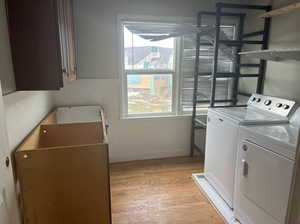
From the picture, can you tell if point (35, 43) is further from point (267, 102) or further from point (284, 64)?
point (284, 64)

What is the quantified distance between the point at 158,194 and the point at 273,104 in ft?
5.03

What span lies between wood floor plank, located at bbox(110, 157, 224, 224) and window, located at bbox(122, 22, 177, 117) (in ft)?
2.50

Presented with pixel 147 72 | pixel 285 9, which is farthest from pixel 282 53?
pixel 147 72

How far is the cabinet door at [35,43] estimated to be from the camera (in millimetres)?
1247

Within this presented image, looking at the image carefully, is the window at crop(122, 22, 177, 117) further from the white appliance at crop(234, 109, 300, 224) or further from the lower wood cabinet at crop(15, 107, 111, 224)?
the lower wood cabinet at crop(15, 107, 111, 224)

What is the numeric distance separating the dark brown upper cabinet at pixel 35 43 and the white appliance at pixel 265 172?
148cm

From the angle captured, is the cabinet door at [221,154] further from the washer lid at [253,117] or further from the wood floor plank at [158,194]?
the wood floor plank at [158,194]

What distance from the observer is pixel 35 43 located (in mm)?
1286

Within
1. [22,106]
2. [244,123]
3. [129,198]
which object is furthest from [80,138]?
[244,123]

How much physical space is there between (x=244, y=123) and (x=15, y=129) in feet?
5.63

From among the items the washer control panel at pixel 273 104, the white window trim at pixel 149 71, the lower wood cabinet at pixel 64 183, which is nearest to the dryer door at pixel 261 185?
the washer control panel at pixel 273 104

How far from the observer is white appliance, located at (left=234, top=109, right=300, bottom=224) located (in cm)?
136

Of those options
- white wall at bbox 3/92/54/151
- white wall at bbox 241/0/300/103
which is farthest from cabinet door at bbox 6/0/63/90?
white wall at bbox 241/0/300/103

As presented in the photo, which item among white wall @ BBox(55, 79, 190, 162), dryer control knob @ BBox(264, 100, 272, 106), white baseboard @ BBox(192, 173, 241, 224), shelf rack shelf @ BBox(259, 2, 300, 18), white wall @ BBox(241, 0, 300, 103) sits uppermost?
shelf rack shelf @ BBox(259, 2, 300, 18)
